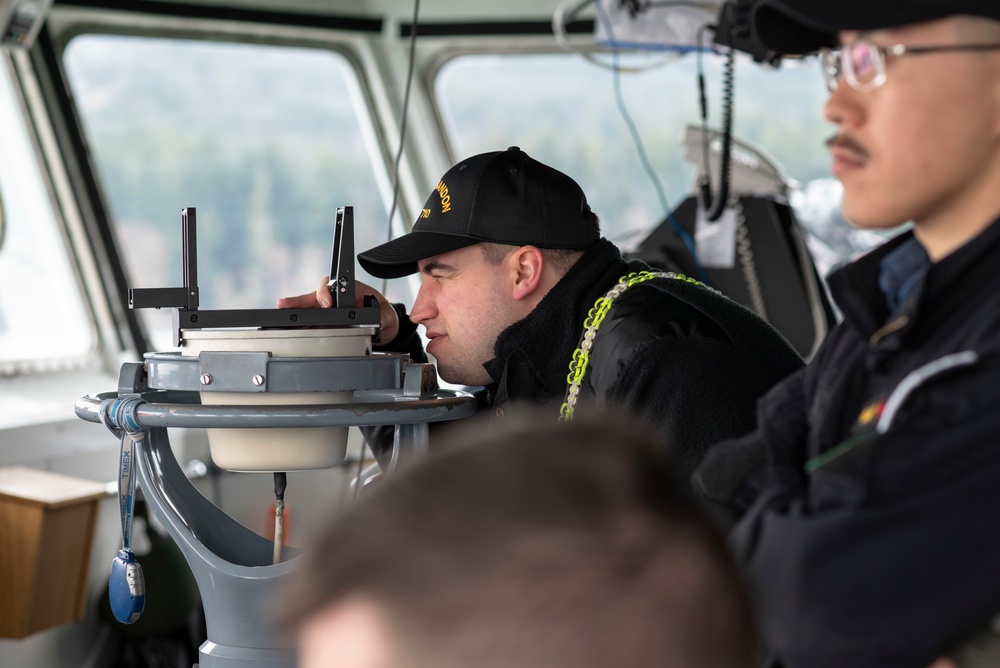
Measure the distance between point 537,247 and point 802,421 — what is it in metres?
0.92

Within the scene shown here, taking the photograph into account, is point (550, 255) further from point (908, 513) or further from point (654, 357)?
point (908, 513)

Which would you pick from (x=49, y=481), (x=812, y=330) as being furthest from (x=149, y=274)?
(x=812, y=330)

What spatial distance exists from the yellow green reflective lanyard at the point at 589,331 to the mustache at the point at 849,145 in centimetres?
75

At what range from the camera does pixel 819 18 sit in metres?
1.01

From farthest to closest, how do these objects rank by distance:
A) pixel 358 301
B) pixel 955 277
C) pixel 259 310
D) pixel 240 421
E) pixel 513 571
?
pixel 358 301, pixel 259 310, pixel 240 421, pixel 955 277, pixel 513 571

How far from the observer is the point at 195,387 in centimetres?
150

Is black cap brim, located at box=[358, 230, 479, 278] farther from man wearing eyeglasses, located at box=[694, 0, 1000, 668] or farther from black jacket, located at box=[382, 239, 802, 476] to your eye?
man wearing eyeglasses, located at box=[694, 0, 1000, 668]

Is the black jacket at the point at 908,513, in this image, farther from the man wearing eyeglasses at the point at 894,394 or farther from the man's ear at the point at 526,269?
the man's ear at the point at 526,269

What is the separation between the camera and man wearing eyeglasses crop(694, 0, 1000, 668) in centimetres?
86

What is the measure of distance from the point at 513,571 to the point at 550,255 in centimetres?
153

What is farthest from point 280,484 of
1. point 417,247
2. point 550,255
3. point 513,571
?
point 513,571

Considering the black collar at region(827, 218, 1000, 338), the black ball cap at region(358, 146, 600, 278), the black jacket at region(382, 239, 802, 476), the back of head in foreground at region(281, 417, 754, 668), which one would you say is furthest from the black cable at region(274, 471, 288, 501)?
the back of head in foreground at region(281, 417, 754, 668)

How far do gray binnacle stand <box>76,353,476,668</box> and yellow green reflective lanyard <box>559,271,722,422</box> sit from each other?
0.18m

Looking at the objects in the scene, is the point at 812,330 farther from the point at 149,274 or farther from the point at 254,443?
the point at 254,443
